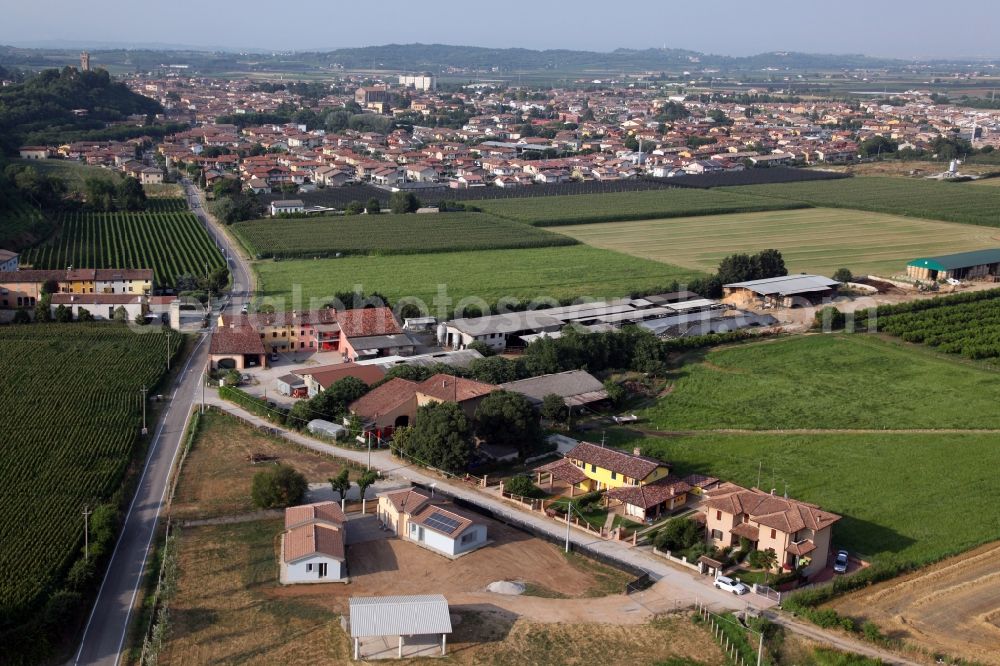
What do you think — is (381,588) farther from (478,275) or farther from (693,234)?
(693,234)

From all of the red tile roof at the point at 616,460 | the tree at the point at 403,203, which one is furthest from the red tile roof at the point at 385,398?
the tree at the point at 403,203

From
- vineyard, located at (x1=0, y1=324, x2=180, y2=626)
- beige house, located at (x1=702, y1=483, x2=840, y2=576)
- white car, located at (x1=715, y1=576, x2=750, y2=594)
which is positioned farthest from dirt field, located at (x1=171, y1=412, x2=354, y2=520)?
white car, located at (x1=715, y1=576, x2=750, y2=594)

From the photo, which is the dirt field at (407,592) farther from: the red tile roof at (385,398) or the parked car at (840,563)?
the red tile roof at (385,398)

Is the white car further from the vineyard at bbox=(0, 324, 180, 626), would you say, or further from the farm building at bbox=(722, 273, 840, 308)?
the farm building at bbox=(722, 273, 840, 308)

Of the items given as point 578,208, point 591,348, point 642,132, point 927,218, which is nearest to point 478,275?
point 591,348

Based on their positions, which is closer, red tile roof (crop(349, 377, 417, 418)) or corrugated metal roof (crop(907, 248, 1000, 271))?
red tile roof (crop(349, 377, 417, 418))
